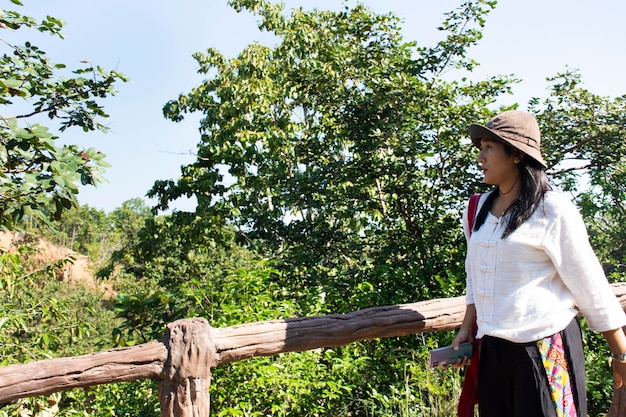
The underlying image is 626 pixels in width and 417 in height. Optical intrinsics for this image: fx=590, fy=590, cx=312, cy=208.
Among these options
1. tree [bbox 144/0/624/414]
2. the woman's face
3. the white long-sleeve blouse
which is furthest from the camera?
tree [bbox 144/0/624/414]

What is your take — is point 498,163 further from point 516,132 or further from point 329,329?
point 329,329

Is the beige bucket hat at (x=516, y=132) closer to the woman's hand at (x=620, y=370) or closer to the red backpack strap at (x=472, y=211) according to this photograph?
the red backpack strap at (x=472, y=211)

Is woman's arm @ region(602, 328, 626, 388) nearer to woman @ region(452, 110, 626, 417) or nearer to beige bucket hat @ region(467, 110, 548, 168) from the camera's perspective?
woman @ region(452, 110, 626, 417)

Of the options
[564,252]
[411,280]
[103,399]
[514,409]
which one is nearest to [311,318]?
[514,409]

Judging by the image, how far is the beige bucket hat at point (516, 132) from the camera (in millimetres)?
1753

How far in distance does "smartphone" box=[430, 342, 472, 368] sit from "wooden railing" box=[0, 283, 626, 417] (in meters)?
0.48

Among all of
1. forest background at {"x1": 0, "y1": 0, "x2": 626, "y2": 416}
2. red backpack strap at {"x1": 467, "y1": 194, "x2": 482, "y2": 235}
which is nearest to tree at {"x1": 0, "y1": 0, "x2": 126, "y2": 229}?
forest background at {"x1": 0, "y1": 0, "x2": 626, "y2": 416}

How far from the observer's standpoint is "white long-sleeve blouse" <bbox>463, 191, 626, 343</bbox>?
168 cm

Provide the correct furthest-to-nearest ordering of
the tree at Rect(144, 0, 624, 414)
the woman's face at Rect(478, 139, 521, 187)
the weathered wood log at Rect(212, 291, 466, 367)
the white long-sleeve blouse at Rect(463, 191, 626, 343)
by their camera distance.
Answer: the tree at Rect(144, 0, 624, 414), the weathered wood log at Rect(212, 291, 466, 367), the woman's face at Rect(478, 139, 521, 187), the white long-sleeve blouse at Rect(463, 191, 626, 343)

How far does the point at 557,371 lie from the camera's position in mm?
1688

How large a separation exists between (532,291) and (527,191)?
292 millimetres

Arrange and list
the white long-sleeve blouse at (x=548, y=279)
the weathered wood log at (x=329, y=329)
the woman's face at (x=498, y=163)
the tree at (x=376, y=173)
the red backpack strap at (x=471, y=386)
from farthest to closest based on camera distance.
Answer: the tree at (x=376, y=173)
the weathered wood log at (x=329, y=329)
the red backpack strap at (x=471, y=386)
the woman's face at (x=498, y=163)
the white long-sleeve blouse at (x=548, y=279)

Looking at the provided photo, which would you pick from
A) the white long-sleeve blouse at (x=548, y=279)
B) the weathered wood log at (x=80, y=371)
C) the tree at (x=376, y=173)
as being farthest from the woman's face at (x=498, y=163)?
the tree at (x=376, y=173)

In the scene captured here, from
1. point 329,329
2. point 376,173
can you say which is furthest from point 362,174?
point 329,329
